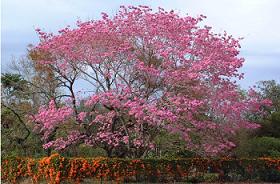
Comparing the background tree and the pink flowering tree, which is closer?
the pink flowering tree

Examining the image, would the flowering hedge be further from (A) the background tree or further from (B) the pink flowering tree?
(A) the background tree

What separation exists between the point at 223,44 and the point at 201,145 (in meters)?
3.07

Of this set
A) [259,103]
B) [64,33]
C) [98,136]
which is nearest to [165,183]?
[98,136]

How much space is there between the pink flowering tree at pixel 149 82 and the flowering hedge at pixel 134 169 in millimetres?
602

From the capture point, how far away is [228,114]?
12.6m

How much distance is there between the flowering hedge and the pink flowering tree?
0.60 meters

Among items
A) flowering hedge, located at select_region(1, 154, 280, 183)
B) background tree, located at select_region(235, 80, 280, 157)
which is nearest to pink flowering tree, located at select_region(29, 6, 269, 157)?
flowering hedge, located at select_region(1, 154, 280, 183)

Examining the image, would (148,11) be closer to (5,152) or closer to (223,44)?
(223,44)

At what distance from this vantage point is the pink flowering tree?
12156 mm

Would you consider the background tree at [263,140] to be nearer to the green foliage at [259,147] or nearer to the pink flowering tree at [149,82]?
the green foliage at [259,147]

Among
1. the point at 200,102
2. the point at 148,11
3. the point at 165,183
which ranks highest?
the point at 148,11

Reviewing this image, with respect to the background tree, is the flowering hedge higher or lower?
lower

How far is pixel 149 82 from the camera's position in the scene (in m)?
12.8

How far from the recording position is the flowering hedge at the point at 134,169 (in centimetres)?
1136
